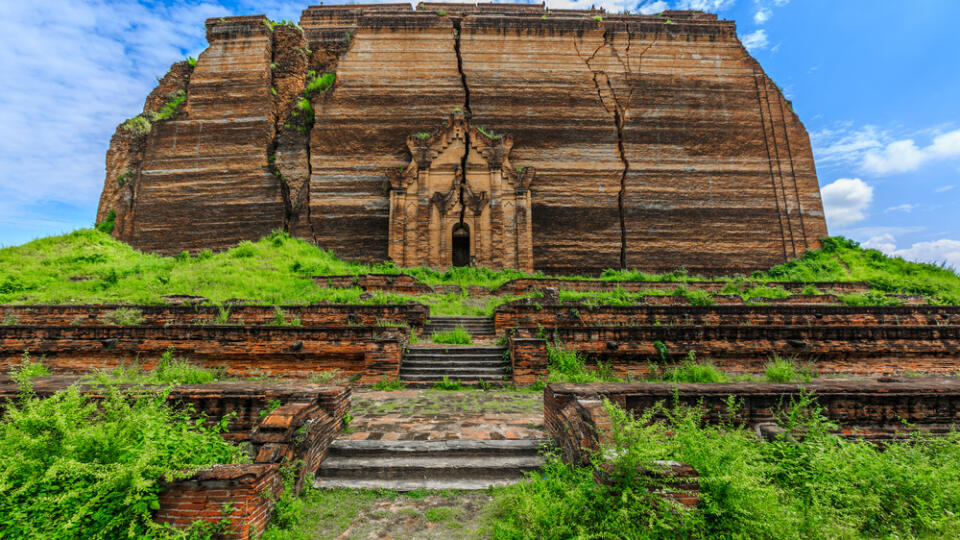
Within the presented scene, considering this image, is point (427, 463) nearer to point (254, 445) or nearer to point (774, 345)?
point (254, 445)

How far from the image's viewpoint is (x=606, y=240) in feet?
64.7

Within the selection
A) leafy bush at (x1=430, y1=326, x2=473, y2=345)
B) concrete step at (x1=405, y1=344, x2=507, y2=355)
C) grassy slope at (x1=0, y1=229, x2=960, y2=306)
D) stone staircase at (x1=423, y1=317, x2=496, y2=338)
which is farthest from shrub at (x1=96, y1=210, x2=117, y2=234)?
concrete step at (x1=405, y1=344, x2=507, y2=355)

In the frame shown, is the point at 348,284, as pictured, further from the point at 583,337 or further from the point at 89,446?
the point at 89,446

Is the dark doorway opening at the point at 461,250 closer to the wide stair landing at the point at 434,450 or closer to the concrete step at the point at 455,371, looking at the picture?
the concrete step at the point at 455,371

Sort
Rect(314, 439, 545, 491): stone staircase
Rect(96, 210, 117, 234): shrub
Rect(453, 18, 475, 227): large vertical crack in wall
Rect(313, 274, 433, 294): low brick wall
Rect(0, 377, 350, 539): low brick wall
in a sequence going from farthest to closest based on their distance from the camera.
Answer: Rect(96, 210, 117, 234): shrub < Rect(453, 18, 475, 227): large vertical crack in wall < Rect(313, 274, 433, 294): low brick wall < Rect(314, 439, 545, 491): stone staircase < Rect(0, 377, 350, 539): low brick wall

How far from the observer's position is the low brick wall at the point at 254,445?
9.89 ft

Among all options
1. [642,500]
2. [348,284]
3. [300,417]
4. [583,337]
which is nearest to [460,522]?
[642,500]

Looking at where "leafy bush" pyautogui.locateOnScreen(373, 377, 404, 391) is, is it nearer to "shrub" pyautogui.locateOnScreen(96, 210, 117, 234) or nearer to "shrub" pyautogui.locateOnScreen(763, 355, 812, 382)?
"shrub" pyautogui.locateOnScreen(763, 355, 812, 382)

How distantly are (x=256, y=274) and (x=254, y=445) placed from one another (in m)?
13.5

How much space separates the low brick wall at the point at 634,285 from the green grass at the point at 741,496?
10802mm

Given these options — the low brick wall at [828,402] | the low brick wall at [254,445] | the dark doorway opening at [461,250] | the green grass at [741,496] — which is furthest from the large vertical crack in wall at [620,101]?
the low brick wall at [254,445]

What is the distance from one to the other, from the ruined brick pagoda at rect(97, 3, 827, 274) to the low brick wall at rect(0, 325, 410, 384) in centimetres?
1084

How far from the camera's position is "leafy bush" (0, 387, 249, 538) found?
9.37 feet

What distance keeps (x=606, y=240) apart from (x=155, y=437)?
18.6 m
